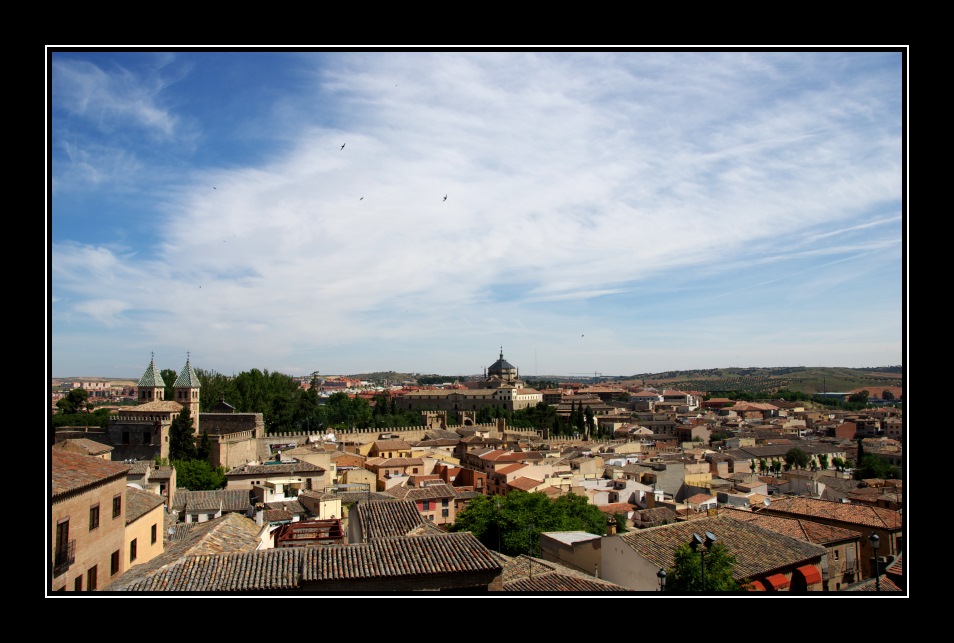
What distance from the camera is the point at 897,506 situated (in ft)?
43.0

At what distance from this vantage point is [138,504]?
26.6 ft

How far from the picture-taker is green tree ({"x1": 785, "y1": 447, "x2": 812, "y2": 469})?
1238 inches

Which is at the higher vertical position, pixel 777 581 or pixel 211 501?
pixel 777 581

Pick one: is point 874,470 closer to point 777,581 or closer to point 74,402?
point 777,581

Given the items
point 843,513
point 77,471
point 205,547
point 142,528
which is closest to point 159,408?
point 142,528

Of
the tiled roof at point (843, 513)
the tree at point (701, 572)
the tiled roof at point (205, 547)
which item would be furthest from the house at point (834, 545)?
the tiled roof at point (205, 547)

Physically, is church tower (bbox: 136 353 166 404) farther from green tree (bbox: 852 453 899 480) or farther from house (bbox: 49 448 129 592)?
green tree (bbox: 852 453 899 480)

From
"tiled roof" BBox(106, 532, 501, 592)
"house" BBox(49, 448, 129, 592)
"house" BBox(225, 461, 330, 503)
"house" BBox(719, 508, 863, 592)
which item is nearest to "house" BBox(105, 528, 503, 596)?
"tiled roof" BBox(106, 532, 501, 592)

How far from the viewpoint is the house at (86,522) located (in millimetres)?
5641

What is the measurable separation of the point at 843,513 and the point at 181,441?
1817 cm
